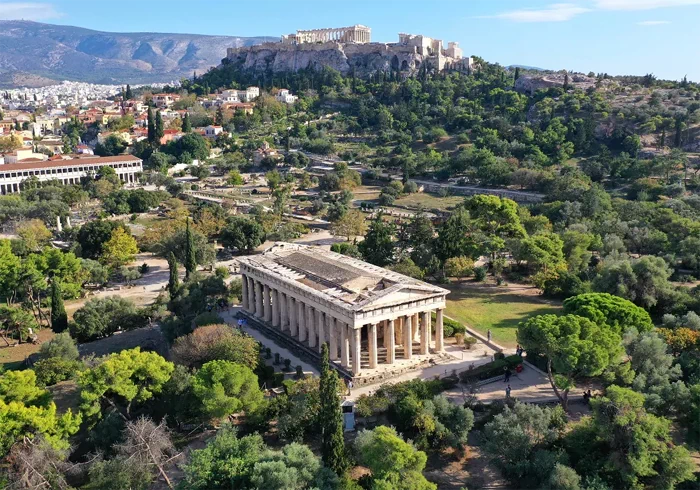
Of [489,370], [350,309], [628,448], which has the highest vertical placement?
[350,309]

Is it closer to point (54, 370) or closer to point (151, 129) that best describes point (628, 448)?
point (54, 370)

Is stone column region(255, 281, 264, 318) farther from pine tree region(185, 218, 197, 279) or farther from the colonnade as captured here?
pine tree region(185, 218, 197, 279)

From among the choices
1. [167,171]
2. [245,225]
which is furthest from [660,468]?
[167,171]

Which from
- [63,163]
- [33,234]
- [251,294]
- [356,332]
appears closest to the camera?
[356,332]

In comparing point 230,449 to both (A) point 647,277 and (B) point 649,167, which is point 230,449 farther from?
(B) point 649,167

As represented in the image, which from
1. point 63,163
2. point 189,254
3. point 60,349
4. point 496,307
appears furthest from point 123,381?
point 63,163

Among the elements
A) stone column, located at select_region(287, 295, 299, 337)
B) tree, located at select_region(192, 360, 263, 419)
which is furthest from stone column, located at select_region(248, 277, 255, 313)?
tree, located at select_region(192, 360, 263, 419)

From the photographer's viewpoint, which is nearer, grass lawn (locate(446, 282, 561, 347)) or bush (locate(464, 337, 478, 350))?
bush (locate(464, 337, 478, 350))
